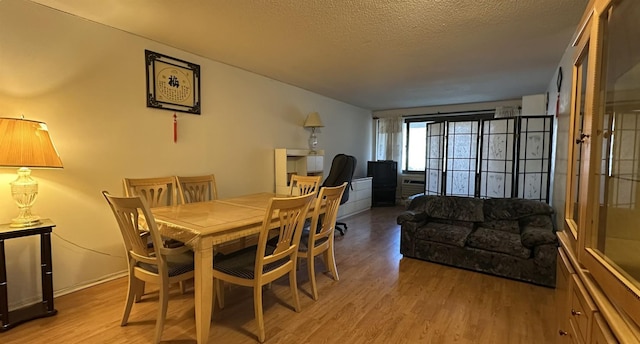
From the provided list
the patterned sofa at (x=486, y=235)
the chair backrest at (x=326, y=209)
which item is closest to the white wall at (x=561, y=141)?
the patterned sofa at (x=486, y=235)

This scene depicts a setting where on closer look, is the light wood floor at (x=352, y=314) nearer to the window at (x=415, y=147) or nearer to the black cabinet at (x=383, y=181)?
the black cabinet at (x=383, y=181)

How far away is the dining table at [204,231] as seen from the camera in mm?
1751

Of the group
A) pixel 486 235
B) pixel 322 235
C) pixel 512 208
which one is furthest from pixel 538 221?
pixel 322 235

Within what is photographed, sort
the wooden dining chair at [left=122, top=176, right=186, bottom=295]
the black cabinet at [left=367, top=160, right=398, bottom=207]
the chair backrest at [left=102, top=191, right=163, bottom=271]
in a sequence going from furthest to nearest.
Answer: the black cabinet at [left=367, top=160, right=398, bottom=207] < the wooden dining chair at [left=122, top=176, right=186, bottom=295] < the chair backrest at [left=102, top=191, right=163, bottom=271]

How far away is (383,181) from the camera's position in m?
6.70

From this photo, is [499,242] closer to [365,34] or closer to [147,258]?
[365,34]

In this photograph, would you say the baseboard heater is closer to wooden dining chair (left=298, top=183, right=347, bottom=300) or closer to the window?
the window

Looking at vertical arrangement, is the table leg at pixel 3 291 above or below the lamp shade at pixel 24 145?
below

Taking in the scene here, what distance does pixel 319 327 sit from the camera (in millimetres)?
2043

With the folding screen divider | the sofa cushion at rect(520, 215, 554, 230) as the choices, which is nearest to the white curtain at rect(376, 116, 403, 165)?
the folding screen divider

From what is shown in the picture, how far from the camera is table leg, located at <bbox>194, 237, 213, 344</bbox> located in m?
1.75

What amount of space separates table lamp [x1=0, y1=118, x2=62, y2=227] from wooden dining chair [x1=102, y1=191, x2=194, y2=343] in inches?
23.4

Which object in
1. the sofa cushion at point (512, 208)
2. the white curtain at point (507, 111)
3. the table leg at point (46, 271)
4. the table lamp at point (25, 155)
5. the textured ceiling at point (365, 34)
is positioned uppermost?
the textured ceiling at point (365, 34)

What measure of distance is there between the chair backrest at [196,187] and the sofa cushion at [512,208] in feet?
10.4
